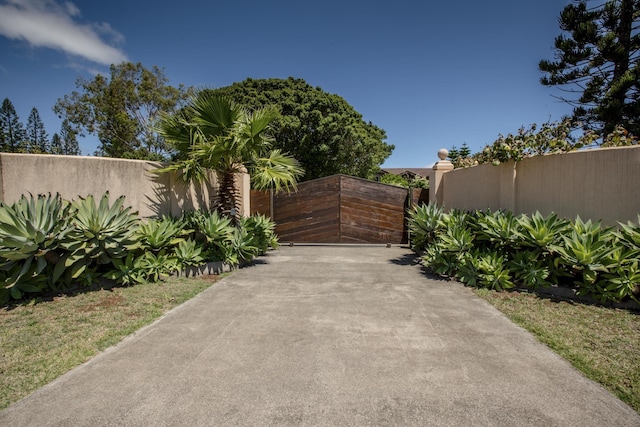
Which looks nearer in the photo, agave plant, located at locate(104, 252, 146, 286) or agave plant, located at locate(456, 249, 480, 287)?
agave plant, located at locate(104, 252, 146, 286)

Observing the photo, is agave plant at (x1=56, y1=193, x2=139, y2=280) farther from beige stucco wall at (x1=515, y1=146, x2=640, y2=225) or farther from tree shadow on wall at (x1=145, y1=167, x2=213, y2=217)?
beige stucco wall at (x1=515, y1=146, x2=640, y2=225)

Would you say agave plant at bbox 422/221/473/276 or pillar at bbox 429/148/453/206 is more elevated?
pillar at bbox 429/148/453/206

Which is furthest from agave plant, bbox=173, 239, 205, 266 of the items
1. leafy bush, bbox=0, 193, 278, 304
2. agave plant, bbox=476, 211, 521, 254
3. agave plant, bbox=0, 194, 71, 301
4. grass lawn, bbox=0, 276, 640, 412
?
agave plant, bbox=476, 211, 521, 254

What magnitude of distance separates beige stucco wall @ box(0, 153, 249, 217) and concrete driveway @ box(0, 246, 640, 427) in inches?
114

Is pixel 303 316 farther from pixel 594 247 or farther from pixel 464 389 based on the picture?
pixel 594 247

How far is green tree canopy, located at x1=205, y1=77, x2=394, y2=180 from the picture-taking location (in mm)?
22656

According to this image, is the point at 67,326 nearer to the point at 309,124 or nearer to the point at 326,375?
the point at 326,375

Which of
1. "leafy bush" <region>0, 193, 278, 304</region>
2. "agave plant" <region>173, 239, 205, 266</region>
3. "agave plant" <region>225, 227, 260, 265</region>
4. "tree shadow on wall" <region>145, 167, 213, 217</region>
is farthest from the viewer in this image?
"agave plant" <region>225, 227, 260, 265</region>

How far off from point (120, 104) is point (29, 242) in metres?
24.3

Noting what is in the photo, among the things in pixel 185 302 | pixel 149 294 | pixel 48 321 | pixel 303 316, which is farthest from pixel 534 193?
pixel 48 321

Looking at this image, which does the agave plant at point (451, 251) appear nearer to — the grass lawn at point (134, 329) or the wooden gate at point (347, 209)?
the grass lawn at point (134, 329)

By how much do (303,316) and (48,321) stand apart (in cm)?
302

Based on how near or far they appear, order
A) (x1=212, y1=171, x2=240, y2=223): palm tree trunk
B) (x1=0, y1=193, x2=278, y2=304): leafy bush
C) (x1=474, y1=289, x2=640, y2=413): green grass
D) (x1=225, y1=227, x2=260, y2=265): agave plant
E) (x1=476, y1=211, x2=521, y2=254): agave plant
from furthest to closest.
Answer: (x1=212, y1=171, x2=240, y2=223): palm tree trunk → (x1=225, y1=227, x2=260, y2=265): agave plant → (x1=476, y1=211, x2=521, y2=254): agave plant → (x1=0, y1=193, x2=278, y2=304): leafy bush → (x1=474, y1=289, x2=640, y2=413): green grass

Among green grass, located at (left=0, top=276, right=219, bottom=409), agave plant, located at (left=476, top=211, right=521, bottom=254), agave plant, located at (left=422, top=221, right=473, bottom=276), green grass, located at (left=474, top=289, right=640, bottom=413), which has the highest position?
agave plant, located at (left=476, top=211, right=521, bottom=254)
